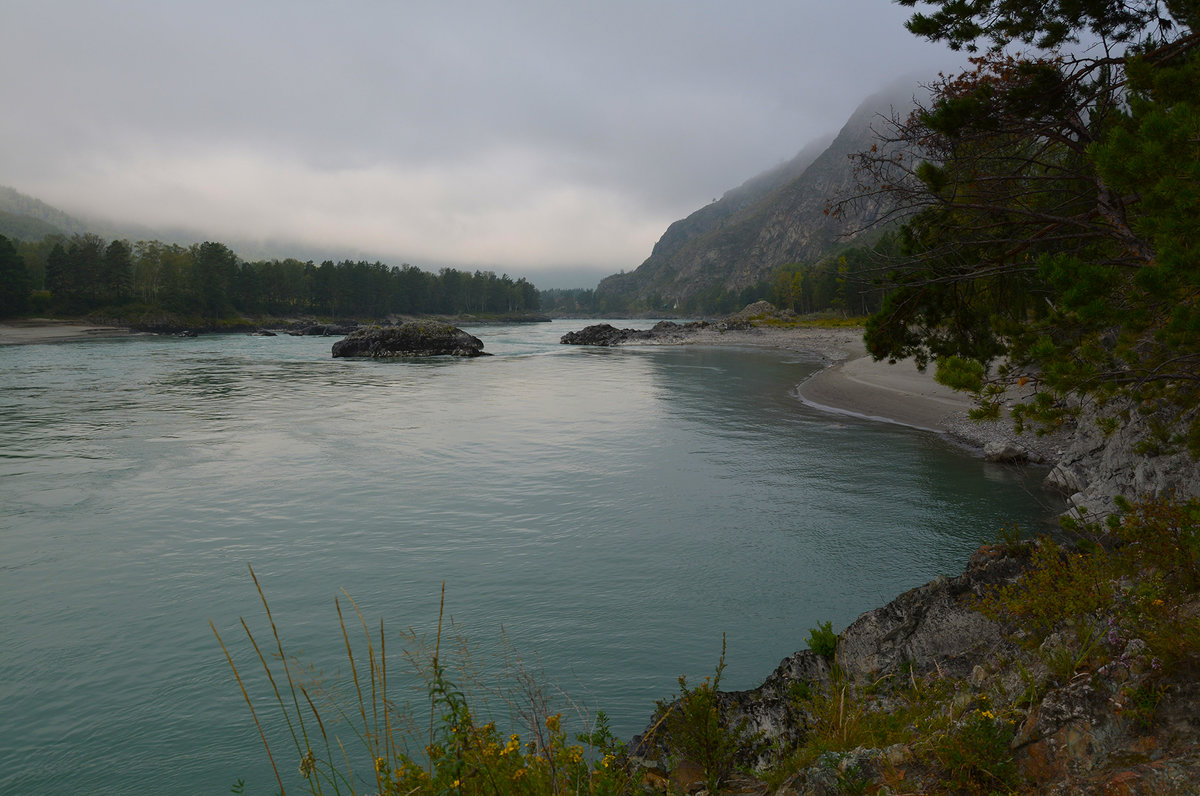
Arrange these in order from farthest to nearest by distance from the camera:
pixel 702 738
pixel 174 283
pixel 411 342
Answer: pixel 174 283, pixel 411 342, pixel 702 738

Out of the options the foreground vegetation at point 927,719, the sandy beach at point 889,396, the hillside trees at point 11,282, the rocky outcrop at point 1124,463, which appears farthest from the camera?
the hillside trees at point 11,282

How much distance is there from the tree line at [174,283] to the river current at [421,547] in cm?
10971

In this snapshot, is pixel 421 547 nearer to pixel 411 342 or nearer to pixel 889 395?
pixel 889 395

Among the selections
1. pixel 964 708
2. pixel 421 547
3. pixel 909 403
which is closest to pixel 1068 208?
pixel 964 708

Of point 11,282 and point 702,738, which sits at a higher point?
point 11,282

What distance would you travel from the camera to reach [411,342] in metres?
86.1

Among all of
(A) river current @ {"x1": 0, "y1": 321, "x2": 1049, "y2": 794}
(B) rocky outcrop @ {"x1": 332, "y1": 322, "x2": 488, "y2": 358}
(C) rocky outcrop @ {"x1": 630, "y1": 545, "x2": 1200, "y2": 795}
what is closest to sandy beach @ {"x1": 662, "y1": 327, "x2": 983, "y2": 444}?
(A) river current @ {"x1": 0, "y1": 321, "x2": 1049, "y2": 794}

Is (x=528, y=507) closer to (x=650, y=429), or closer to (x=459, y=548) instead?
(x=459, y=548)

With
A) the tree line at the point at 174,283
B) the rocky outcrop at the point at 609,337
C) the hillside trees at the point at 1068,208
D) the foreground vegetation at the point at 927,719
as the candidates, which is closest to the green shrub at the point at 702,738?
the foreground vegetation at the point at 927,719

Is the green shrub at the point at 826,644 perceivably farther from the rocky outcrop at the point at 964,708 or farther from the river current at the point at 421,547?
the river current at the point at 421,547

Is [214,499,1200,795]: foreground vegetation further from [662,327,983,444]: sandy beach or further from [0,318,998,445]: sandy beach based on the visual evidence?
[662,327,983,444]: sandy beach

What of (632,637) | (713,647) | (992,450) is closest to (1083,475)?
(992,450)

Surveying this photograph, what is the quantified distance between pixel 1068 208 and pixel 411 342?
268 ft

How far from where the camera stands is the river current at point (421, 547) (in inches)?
388
